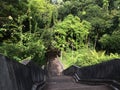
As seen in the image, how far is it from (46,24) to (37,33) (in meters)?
5.20

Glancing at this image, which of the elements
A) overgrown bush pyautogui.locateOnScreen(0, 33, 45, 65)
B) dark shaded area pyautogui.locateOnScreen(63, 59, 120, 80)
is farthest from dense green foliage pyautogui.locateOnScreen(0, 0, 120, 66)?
dark shaded area pyautogui.locateOnScreen(63, 59, 120, 80)

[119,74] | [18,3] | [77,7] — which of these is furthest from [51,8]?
[119,74]

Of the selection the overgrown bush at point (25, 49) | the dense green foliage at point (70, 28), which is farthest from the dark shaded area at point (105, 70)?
the dense green foliage at point (70, 28)

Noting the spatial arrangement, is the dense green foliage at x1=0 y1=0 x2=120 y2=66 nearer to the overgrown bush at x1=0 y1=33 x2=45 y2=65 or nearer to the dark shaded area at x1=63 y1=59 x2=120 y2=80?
the overgrown bush at x1=0 y1=33 x2=45 y2=65

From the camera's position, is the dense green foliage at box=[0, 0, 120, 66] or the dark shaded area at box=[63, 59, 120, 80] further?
the dense green foliage at box=[0, 0, 120, 66]

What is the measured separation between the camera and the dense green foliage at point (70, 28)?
102 feet

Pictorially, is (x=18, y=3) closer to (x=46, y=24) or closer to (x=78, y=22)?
(x=46, y=24)

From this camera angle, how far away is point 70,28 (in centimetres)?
4928

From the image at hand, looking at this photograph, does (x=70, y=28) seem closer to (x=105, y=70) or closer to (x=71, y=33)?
(x=71, y=33)

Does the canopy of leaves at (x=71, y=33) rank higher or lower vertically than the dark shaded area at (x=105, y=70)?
lower

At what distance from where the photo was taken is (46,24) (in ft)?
137

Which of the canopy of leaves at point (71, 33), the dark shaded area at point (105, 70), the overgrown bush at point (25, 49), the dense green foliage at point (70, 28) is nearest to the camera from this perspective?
the dark shaded area at point (105, 70)

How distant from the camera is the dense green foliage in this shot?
1227 inches

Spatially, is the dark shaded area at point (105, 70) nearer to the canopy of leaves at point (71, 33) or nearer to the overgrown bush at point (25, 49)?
the overgrown bush at point (25, 49)
